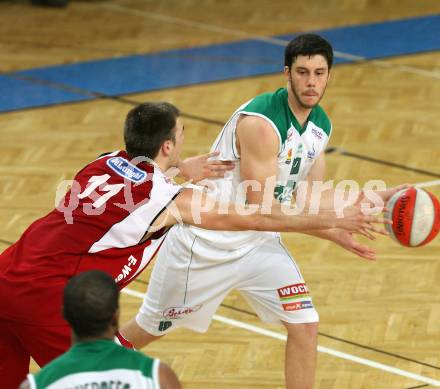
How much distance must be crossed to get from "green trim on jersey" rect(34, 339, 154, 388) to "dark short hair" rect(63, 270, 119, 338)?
5 cm

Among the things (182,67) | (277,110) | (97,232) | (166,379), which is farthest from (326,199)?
(182,67)

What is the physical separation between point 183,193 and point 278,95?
1202 millimetres

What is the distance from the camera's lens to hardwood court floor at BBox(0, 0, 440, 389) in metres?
6.91

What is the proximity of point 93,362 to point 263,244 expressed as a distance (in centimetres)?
243

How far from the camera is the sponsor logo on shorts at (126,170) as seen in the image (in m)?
5.16

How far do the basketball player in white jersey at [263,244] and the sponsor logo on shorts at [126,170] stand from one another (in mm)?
927

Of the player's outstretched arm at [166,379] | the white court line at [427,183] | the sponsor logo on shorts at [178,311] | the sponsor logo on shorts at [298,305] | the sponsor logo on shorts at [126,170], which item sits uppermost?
the sponsor logo on shorts at [126,170]

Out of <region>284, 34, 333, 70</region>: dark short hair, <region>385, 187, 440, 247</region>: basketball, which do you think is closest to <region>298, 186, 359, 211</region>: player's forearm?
<region>385, 187, 440, 247</region>: basketball

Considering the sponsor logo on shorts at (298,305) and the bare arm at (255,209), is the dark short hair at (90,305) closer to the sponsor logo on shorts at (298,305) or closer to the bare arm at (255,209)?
the bare arm at (255,209)

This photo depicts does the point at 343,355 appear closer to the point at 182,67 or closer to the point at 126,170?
the point at 126,170

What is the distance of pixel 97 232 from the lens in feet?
16.8

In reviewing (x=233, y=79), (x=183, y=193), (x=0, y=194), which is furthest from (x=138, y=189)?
(x=233, y=79)

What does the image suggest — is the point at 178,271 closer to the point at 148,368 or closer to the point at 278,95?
the point at 278,95

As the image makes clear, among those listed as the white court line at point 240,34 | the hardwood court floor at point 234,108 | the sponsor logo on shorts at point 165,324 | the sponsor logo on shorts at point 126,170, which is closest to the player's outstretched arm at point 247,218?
the sponsor logo on shorts at point 126,170
